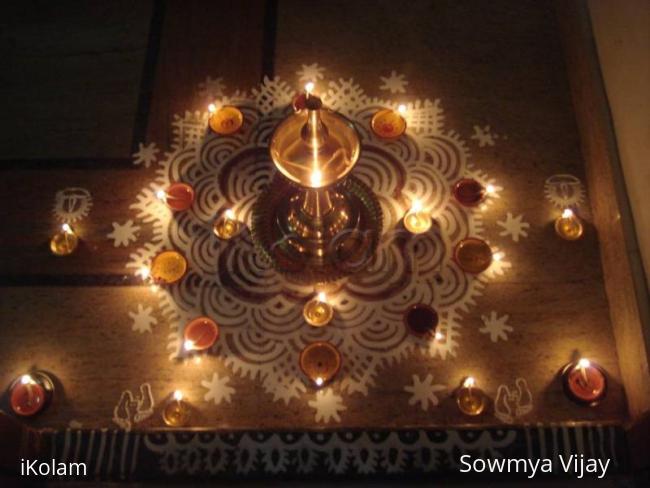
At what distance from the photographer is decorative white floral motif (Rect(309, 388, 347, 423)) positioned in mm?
1909

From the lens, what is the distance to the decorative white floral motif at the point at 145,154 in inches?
93.3

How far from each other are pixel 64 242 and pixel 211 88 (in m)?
0.96

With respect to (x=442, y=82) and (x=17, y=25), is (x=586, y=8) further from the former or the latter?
(x=17, y=25)

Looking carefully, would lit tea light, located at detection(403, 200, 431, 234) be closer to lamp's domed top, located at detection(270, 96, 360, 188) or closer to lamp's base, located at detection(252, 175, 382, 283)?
lamp's base, located at detection(252, 175, 382, 283)

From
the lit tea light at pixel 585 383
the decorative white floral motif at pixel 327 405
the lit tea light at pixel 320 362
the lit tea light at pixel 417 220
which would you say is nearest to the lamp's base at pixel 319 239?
the lit tea light at pixel 417 220

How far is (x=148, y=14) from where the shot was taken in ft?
9.10

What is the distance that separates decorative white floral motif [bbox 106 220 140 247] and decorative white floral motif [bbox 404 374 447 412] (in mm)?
1259

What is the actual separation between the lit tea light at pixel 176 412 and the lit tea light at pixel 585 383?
1372 mm

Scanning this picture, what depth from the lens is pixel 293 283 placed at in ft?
6.91

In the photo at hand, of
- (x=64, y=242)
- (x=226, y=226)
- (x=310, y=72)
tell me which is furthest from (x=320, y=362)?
(x=310, y=72)

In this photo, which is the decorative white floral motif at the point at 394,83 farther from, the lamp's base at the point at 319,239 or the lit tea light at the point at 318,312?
the lit tea light at the point at 318,312

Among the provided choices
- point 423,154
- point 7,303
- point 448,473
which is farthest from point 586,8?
point 7,303

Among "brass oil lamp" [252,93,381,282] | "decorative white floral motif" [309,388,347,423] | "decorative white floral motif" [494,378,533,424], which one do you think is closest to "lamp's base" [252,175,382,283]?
"brass oil lamp" [252,93,381,282]

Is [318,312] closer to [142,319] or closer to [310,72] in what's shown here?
[142,319]
